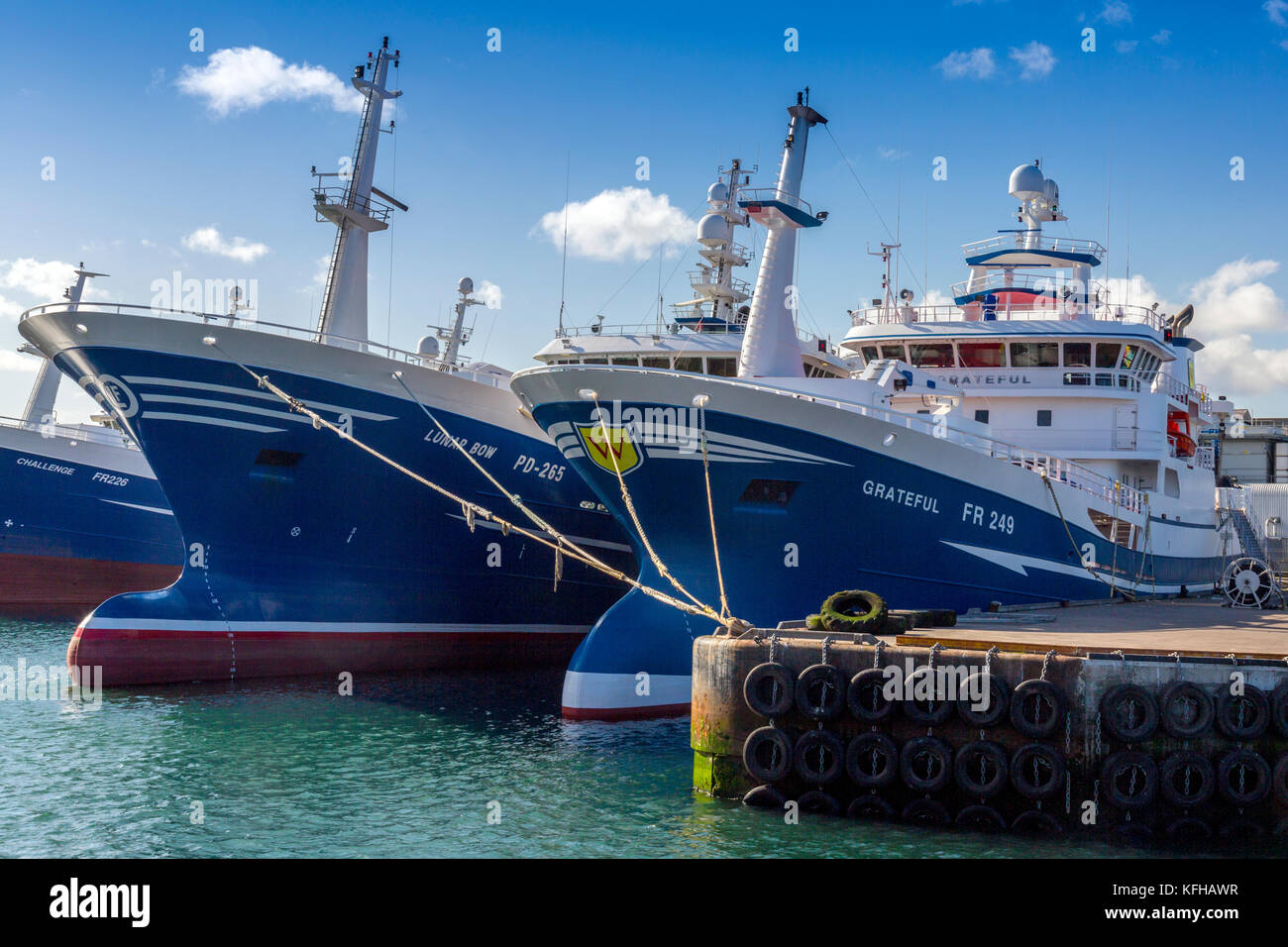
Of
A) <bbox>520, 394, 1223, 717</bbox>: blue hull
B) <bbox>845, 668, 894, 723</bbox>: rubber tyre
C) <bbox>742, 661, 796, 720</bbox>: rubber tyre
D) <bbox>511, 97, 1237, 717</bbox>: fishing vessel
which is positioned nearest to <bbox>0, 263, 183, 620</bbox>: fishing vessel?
<bbox>511, 97, 1237, 717</bbox>: fishing vessel

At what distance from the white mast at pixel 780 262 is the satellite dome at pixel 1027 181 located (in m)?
10.8

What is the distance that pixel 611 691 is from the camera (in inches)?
631

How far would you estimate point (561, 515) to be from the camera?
21828 mm

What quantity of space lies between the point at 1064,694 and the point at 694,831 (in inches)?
153

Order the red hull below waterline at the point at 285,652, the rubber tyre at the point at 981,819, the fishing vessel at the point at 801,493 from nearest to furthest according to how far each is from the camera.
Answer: the rubber tyre at the point at 981,819
the fishing vessel at the point at 801,493
the red hull below waterline at the point at 285,652

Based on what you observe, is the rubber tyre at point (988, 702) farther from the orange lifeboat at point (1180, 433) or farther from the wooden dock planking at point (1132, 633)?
the orange lifeboat at point (1180, 433)

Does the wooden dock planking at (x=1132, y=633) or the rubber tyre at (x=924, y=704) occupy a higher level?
the wooden dock planking at (x=1132, y=633)

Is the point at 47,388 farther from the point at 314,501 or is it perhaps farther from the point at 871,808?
the point at 871,808

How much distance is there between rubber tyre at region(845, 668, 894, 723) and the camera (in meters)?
11.2

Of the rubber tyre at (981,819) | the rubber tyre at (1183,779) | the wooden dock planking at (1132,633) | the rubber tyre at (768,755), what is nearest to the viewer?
the rubber tyre at (1183,779)

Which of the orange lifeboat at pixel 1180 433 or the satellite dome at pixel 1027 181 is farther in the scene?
the satellite dome at pixel 1027 181

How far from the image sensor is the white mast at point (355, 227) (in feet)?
75.1

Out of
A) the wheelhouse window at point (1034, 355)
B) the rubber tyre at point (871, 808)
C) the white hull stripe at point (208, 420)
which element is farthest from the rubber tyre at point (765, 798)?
the wheelhouse window at point (1034, 355)
